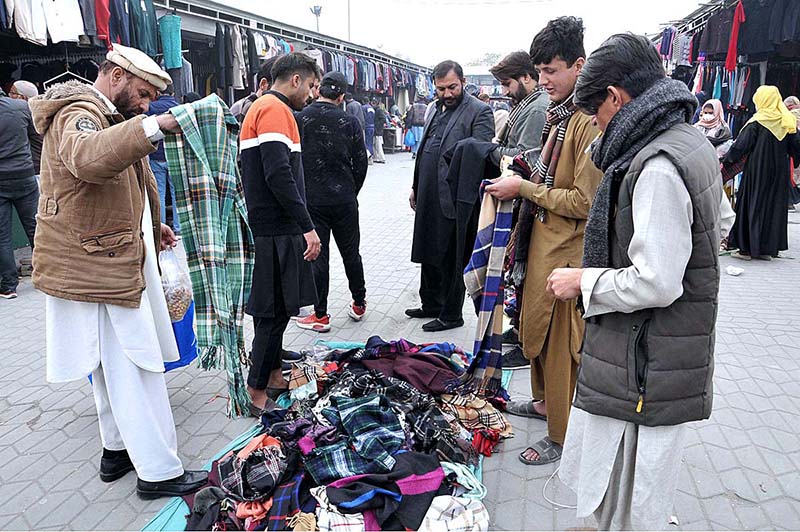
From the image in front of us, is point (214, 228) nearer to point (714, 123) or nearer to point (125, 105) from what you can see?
point (125, 105)

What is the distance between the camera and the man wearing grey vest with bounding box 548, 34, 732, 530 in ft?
5.74

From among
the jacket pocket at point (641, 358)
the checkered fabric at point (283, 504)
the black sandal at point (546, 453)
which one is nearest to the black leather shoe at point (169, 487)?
the checkered fabric at point (283, 504)

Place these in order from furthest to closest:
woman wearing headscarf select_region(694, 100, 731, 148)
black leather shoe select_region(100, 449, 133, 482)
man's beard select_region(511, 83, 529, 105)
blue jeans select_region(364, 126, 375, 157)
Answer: blue jeans select_region(364, 126, 375, 157)
woman wearing headscarf select_region(694, 100, 731, 148)
man's beard select_region(511, 83, 529, 105)
black leather shoe select_region(100, 449, 133, 482)

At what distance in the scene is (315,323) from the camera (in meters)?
5.06

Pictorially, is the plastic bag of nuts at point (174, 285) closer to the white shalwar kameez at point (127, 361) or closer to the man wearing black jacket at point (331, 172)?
the white shalwar kameez at point (127, 361)

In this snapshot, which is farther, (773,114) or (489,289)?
(773,114)

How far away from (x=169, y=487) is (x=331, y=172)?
2.89 meters

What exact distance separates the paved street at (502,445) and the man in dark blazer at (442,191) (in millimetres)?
294

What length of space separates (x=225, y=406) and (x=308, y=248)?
119 centimetres

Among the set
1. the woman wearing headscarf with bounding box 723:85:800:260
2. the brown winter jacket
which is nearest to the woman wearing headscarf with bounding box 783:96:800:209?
the woman wearing headscarf with bounding box 723:85:800:260

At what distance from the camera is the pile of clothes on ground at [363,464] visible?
2.53 metres

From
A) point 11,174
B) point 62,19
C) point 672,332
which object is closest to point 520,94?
point 672,332

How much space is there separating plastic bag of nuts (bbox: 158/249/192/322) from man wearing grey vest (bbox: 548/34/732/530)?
7.18 feet

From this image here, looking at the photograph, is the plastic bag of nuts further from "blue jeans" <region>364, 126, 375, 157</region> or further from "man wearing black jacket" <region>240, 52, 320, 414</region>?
"blue jeans" <region>364, 126, 375, 157</region>
